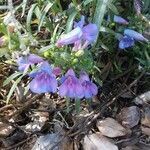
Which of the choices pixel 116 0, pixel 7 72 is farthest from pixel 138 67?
pixel 7 72

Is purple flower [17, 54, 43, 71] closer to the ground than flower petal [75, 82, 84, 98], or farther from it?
farther from it

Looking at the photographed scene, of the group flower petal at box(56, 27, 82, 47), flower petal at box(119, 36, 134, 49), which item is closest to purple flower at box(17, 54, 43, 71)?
flower petal at box(56, 27, 82, 47)

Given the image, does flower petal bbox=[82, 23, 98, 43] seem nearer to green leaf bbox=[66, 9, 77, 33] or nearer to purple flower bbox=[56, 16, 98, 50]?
purple flower bbox=[56, 16, 98, 50]

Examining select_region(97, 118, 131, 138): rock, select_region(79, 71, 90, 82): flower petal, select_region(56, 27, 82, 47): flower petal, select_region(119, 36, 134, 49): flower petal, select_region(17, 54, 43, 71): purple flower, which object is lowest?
select_region(97, 118, 131, 138): rock

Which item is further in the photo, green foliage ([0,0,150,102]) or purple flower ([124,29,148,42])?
purple flower ([124,29,148,42])

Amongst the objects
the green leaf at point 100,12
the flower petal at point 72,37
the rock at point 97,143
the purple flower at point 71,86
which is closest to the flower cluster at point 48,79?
the purple flower at point 71,86

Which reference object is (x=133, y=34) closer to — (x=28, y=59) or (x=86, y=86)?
(x=86, y=86)

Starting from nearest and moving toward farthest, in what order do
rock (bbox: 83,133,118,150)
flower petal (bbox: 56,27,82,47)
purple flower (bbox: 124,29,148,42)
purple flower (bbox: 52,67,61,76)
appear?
flower petal (bbox: 56,27,82,47) → purple flower (bbox: 52,67,61,76) → purple flower (bbox: 124,29,148,42) → rock (bbox: 83,133,118,150)
